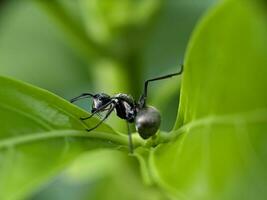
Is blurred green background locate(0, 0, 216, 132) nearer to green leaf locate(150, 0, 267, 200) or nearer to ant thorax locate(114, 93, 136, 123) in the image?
ant thorax locate(114, 93, 136, 123)

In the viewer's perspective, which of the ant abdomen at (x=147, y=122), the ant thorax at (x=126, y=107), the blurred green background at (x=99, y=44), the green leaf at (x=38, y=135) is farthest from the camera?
the blurred green background at (x=99, y=44)

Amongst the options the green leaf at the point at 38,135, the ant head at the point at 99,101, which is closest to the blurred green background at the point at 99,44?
the ant head at the point at 99,101

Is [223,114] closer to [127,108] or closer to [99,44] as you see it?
[127,108]

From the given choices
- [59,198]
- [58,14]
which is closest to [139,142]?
[58,14]

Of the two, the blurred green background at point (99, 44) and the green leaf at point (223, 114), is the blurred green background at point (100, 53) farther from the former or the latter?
the green leaf at point (223, 114)

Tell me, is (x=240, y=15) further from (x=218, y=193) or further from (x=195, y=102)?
(x=218, y=193)

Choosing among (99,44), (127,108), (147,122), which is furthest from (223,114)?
(99,44)

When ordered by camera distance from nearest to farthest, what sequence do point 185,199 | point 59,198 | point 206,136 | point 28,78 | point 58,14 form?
point 185,199 → point 206,136 → point 58,14 → point 59,198 → point 28,78
